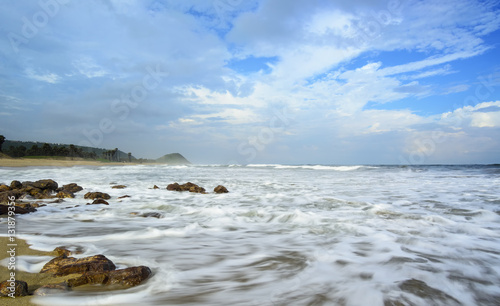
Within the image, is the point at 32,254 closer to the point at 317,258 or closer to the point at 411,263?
the point at 317,258

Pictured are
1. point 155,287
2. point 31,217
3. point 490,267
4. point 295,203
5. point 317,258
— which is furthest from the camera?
point 295,203

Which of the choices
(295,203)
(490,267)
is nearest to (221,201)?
(295,203)

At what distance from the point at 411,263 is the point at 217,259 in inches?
90.3

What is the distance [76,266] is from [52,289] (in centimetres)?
32

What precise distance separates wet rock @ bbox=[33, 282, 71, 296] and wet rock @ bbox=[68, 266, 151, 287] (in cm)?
6

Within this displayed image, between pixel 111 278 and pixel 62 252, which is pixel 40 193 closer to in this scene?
pixel 62 252

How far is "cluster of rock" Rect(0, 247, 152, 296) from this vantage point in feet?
7.03

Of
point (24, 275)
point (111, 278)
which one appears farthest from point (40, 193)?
point (111, 278)

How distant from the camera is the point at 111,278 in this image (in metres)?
2.31

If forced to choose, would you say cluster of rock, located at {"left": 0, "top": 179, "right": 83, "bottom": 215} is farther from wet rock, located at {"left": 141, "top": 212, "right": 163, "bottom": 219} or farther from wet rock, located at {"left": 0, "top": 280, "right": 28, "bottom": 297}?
wet rock, located at {"left": 0, "top": 280, "right": 28, "bottom": 297}

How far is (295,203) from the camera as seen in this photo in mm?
7453

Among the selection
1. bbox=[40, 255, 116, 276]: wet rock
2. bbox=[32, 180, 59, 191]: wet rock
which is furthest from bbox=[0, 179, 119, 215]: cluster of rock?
bbox=[40, 255, 116, 276]: wet rock

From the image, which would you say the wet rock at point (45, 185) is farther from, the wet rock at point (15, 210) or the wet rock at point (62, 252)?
the wet rock at point (62, 252)

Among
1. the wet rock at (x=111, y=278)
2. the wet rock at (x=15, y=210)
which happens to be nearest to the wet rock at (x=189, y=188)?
the wet rock at (x=15, y=210)
